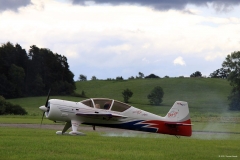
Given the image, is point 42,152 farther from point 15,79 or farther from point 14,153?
point 15,79

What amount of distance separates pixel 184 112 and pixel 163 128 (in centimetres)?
132

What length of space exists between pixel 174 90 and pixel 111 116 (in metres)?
94.7

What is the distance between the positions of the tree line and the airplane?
8500 cm

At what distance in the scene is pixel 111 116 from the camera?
75.5 feet

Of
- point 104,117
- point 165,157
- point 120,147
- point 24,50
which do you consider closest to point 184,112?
point 104,117

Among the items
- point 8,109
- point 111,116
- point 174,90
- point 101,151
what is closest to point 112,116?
point 111,116

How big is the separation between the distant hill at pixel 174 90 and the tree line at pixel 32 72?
605 cm

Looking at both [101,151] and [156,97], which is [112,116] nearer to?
[101,151]

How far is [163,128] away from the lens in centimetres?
2428

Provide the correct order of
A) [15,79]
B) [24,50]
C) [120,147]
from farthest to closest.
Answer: [24,50]
[15,79]
[120,147]

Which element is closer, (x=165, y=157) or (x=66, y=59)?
(x=165, y=157)

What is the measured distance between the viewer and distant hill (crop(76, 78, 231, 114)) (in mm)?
101938

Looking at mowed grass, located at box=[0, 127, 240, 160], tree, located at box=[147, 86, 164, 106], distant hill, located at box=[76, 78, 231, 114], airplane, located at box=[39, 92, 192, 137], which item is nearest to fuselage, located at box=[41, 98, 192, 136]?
airplane, located at box=[39, 92, 192, 137]

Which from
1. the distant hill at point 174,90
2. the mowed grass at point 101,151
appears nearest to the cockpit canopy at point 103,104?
the mowed grass at point 101,151
